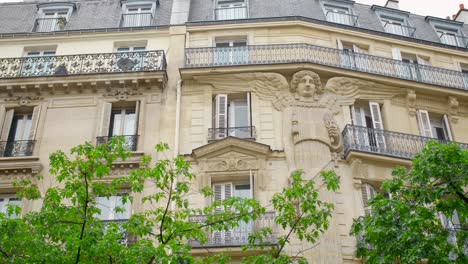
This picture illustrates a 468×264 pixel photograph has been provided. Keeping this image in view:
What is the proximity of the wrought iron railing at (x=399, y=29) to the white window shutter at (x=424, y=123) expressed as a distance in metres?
4.05

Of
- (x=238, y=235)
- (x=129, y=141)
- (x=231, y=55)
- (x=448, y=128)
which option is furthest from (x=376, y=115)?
(x=129, y=141)

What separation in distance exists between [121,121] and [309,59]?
5.79 metres

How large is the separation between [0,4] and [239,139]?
37.9ft

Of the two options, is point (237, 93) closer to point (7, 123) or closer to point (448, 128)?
point (448, 128)

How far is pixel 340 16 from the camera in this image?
19.3 meters

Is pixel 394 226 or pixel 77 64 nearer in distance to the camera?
pixel 394 226

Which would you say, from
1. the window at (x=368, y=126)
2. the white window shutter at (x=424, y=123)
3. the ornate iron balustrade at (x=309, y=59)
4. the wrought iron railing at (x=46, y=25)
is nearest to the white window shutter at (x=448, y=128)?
the white window shutter at (x=424, y=123)

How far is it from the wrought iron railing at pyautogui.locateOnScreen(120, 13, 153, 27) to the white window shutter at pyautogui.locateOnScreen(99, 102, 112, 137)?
150 inches

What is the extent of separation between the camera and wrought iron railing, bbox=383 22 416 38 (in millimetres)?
19578

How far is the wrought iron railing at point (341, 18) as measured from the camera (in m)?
19.1

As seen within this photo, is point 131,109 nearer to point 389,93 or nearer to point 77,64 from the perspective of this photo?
point 77,64

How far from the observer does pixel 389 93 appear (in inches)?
660

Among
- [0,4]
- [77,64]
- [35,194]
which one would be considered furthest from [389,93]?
[0,4]

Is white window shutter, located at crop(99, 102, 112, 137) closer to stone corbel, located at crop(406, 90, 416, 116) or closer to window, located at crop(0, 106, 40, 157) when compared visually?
window, located at crop(0, 106, 40, 157)
